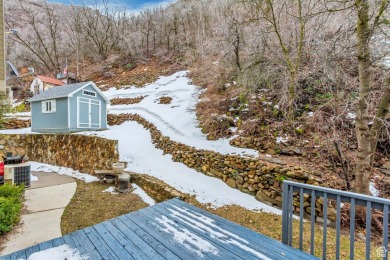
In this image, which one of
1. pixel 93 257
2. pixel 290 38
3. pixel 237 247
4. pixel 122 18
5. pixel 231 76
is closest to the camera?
pixel 93 257

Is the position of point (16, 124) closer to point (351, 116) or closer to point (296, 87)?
point (296, 87)

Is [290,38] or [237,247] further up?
[290,38]

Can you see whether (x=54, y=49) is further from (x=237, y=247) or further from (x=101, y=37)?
(x=237, y=247)

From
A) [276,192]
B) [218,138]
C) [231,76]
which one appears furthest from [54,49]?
[276,192]

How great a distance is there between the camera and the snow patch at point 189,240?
2424 mm

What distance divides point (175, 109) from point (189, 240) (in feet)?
32.6

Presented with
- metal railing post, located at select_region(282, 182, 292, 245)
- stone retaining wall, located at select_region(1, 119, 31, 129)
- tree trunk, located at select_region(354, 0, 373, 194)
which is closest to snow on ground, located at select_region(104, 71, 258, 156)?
tree trunk, located at select_region(354, 0, 373, 194)

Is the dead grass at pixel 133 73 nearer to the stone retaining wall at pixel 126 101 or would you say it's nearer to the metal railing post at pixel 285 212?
the stone retaining wall at pixel 126 101

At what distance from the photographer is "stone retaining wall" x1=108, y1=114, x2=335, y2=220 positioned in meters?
4.91

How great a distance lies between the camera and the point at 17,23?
88.9ft

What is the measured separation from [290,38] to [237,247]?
778cm

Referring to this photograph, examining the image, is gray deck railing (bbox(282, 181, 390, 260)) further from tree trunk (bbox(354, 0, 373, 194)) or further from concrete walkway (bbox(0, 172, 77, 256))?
concrete walkway (bbox(0, 172, 77, 256))

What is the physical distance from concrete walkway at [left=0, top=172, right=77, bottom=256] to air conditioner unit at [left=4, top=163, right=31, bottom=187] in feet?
1.13

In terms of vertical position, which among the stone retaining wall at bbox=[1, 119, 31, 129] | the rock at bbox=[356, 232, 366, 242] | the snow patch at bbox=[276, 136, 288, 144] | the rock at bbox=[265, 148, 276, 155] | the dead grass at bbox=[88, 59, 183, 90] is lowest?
the rock at bbox=[356, 232, 366, 242]
